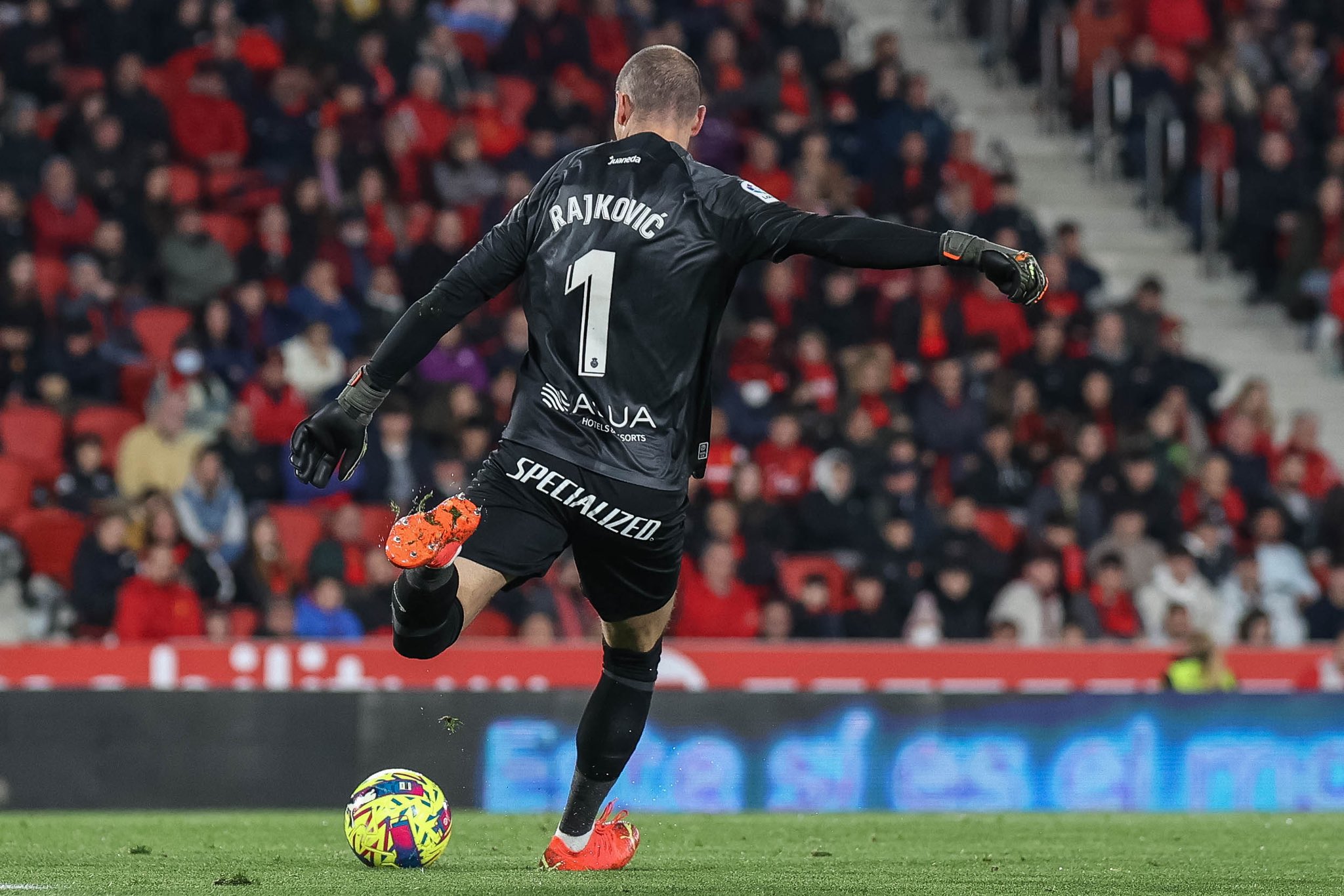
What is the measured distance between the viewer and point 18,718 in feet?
34.8

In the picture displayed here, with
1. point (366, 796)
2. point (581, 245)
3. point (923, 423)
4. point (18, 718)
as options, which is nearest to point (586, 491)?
point (581, 245)

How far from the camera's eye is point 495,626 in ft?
43.7

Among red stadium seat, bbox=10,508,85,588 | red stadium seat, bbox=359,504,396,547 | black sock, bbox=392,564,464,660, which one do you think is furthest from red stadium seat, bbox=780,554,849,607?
black sock, bbox=392,564,464,660

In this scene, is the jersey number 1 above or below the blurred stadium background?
above

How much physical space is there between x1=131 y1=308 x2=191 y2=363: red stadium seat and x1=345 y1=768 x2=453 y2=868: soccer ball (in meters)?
8.57

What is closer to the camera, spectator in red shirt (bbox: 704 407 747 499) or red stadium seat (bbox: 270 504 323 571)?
red stadium seat (bbox: 270 504 323 571)

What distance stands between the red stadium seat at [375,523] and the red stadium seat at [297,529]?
11.8 inches

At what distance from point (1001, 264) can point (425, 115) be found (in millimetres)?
11945

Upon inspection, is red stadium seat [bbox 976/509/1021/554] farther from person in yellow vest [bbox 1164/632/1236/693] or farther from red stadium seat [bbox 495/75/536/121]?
red stadium seat [bbox 495/75/536/121]

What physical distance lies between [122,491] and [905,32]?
35.0 ft

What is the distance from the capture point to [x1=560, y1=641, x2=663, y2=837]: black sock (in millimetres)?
6406

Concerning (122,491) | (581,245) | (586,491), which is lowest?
(122,491)

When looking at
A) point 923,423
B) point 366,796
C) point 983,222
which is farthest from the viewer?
point 983,222

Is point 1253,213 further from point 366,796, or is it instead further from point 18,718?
point 366,796
